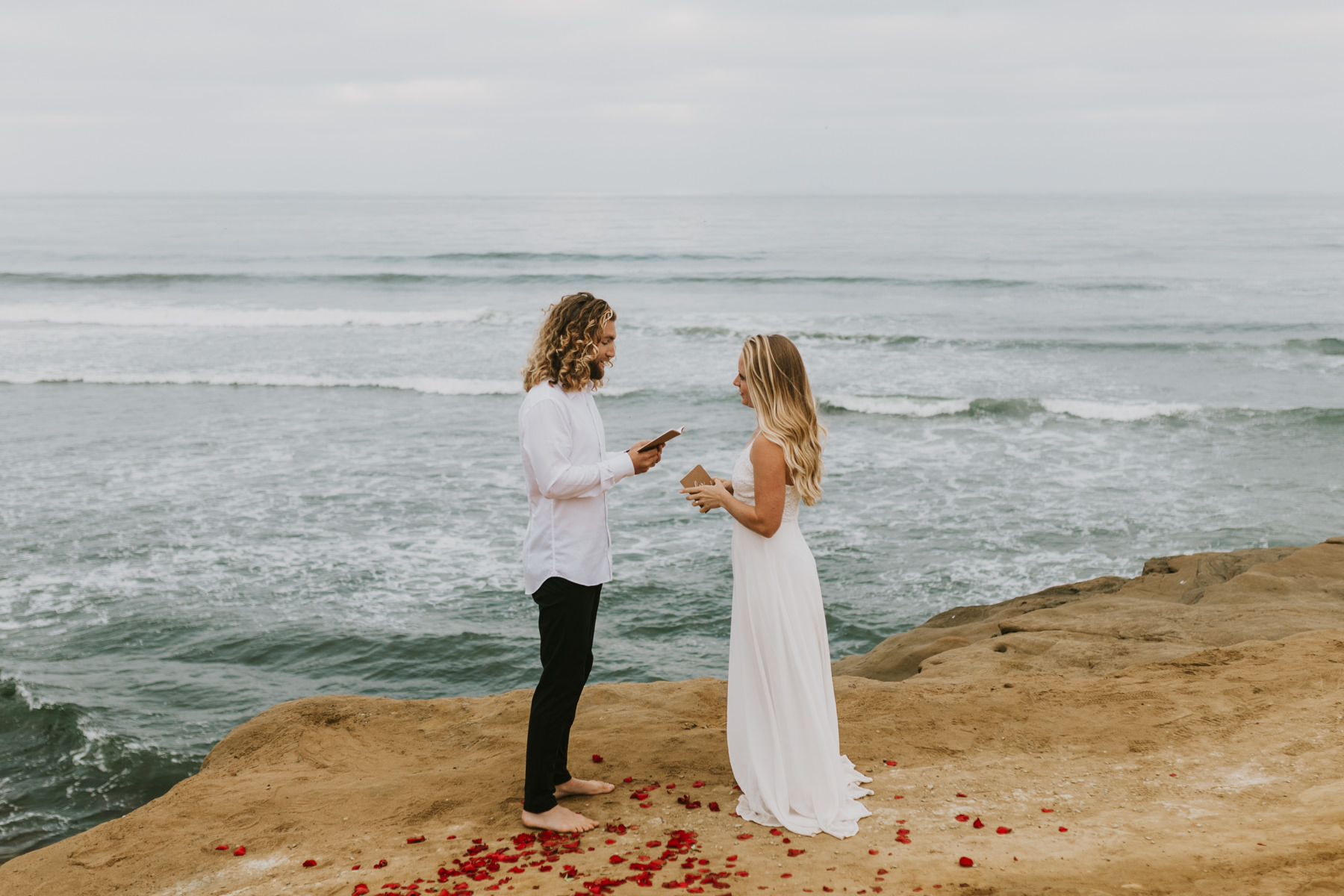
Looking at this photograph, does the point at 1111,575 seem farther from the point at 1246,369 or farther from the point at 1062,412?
the point at 1246,369

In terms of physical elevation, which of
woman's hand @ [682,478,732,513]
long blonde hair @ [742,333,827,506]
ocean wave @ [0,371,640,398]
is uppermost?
long blonde hair @ [742,333,827,506]

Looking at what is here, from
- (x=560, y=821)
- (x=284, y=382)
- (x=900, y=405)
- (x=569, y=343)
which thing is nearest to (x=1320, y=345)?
(x=900, y=405)

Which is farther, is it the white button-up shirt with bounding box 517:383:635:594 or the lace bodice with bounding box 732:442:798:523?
the lace bodice with bounding box 732:442:798:523

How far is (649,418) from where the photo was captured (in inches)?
728

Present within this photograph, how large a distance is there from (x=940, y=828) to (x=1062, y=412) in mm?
15570

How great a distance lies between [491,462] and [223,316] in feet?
65.4

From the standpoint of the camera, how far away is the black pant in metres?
4.23

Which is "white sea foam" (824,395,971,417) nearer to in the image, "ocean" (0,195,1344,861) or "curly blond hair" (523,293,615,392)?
"ocean" (0,195,1344,861)

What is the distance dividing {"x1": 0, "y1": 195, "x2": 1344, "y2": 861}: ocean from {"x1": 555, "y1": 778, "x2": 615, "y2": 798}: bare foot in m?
3.53

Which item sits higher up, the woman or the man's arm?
the man's arm

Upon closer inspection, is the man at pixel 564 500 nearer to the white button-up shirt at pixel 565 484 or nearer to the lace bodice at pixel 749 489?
the white button-up shirt at pixel 565 484

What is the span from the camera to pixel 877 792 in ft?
15.3

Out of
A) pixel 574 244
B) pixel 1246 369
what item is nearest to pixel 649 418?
pixel 1246 369

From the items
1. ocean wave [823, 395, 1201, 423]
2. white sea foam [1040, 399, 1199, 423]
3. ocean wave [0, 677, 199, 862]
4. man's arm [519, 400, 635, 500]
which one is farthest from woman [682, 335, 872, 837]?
white sea foam [1040, 399, 1199, 423]
